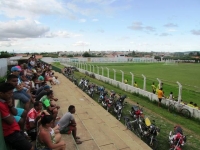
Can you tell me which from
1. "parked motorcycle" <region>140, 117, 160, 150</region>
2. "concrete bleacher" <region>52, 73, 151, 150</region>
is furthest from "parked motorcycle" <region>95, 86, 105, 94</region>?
"parked motorcycle" <region>140, 117, 160, 150</region>

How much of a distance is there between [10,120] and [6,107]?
210mm

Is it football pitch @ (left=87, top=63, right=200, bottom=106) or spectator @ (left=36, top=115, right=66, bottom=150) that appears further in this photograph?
football pitch @ (left=87, top=63, right=200, bottom=106)

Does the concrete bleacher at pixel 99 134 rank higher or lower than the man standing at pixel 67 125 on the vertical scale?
lower

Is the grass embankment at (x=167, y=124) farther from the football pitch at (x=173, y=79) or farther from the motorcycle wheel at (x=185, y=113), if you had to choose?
the football pitch at (x=173, y=79)

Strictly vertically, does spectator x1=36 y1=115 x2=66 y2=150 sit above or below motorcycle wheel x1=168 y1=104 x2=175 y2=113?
above

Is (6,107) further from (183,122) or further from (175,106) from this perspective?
(175,106)

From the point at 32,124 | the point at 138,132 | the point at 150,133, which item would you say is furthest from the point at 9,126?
the point at 138,132

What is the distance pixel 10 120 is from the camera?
287 centimetres

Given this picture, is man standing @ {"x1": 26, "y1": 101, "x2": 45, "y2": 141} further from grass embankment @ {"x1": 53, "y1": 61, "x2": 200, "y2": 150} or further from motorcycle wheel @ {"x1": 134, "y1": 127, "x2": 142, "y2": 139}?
grass embankment @ {"x1": 53, "y1": 61, "x2": 200, "y2": 150}

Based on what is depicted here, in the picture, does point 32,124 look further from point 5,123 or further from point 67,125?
point 5,123

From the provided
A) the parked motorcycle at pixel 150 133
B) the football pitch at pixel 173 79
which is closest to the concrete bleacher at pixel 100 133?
the parked motorcycle at pixel 150 133

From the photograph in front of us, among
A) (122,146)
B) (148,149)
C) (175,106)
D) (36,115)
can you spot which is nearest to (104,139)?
(122,146)

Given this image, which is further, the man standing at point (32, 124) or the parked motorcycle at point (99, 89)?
the parked motorcycle at point (99, 89)

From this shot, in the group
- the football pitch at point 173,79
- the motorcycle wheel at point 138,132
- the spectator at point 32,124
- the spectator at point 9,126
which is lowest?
the football pitch at point 173,79
